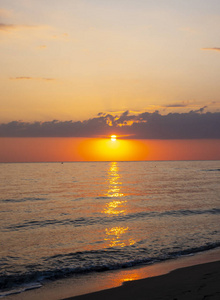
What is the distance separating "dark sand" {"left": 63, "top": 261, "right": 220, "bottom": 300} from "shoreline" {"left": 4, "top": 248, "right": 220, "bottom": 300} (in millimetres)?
355

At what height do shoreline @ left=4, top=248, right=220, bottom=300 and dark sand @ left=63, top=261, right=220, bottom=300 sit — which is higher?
dark sand @ left=63, top=261, right=220, bottom=300

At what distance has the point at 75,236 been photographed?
19562 millimetres

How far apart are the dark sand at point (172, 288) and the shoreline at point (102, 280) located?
36 centimetres

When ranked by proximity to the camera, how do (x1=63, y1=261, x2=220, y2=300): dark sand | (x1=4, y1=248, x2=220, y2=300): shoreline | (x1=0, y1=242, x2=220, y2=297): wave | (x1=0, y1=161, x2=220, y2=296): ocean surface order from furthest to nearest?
(x1=0, y1=161, x2=220, y2=296): ocean surface, (x1=0, y1=242, x2=220, y2=297): wave, (x1=4, y1=248, x2=220, y2=300): shoreline, (x1=63, y1=261, x2=220, y2=300): dark sand

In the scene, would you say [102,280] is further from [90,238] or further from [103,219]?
[103,219]

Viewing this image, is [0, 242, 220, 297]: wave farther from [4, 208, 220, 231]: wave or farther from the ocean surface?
[4, 208, 220, 231]: wave

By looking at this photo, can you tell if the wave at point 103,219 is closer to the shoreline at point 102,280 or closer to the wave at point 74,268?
the wave at point 74,268

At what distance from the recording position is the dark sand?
9.22 metres

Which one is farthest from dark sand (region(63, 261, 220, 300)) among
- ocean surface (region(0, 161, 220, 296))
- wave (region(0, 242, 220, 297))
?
ocean surface (region(0, 161, 220, 296))

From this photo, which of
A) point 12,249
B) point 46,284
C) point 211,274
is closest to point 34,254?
point 12,249

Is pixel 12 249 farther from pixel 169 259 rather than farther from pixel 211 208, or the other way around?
pixel 211 208

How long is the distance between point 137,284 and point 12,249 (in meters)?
8.49

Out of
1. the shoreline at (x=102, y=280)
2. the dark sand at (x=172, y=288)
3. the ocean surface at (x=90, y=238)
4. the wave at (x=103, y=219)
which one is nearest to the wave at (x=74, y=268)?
the ocean surface at (x=90, y=238)

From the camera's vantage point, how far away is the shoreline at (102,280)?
10320mm
